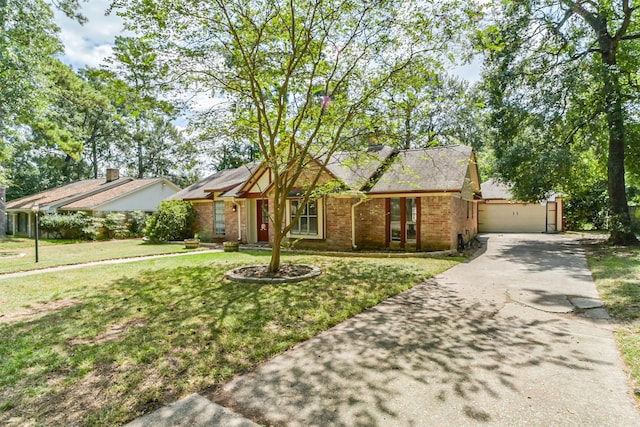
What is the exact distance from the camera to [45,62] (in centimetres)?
1304

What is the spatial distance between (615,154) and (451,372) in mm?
16408

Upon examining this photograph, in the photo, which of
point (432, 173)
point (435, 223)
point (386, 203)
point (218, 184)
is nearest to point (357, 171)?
point (386, 203)

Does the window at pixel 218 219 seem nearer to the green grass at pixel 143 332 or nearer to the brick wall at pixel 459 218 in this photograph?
the green grass at pixel 143 332

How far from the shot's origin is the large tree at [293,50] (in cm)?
746

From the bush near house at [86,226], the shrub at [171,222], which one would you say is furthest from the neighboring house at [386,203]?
the bush near house at [86,226]

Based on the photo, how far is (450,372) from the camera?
3578 mm

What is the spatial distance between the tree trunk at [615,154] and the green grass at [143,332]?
10395 millimetres

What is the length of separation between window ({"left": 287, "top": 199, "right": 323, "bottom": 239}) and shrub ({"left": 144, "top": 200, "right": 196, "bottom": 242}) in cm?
727

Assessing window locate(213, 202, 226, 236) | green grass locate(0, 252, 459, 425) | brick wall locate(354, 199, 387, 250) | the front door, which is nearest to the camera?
green grass locate(0, 252, 459, 425)

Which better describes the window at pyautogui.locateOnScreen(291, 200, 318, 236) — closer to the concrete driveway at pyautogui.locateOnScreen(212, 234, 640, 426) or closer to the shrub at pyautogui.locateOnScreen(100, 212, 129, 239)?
the concrete driveway at pyautogui.locateOnScreen(212, 234, 640, 426)

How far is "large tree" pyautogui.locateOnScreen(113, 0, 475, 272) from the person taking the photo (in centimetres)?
746

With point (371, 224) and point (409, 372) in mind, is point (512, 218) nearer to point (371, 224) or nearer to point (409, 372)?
point (371, 224)

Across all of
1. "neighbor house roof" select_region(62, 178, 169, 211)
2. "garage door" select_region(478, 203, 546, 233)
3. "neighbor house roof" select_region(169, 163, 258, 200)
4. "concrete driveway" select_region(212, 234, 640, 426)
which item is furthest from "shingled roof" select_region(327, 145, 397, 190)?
"neighbor house roof" select_region(62, 178, 169, 211)

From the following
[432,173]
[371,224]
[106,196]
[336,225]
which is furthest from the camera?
[106,196]
